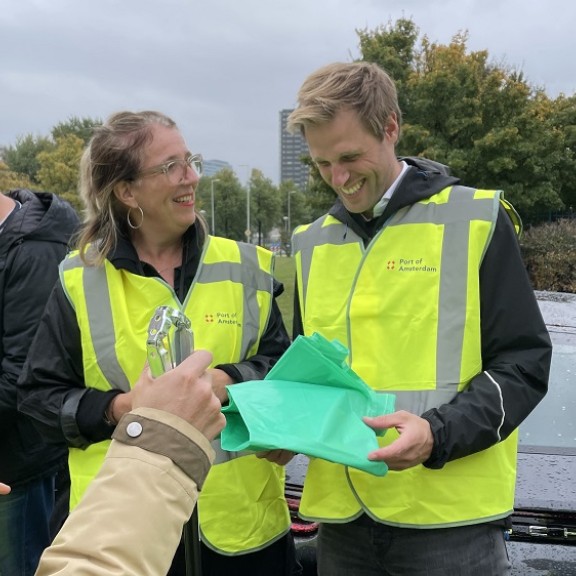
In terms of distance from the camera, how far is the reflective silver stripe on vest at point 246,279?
2.20 meters

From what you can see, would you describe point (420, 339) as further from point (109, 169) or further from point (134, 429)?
point (109, 169)

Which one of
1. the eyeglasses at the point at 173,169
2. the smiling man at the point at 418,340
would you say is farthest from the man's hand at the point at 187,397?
the eyeglasses at the point at 173,169

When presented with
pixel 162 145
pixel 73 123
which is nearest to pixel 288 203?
pixel 73 123

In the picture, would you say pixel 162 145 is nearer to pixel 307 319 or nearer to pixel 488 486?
pixel 307 319

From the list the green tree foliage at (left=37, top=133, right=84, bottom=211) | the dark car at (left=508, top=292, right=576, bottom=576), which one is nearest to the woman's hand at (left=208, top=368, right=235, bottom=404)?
the dark car at (left=508, top=292, right=576, bottom=576)

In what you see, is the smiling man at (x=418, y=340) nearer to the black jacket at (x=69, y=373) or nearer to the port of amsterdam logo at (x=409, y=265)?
the port of amsterdam logo at (x=409, y=265)

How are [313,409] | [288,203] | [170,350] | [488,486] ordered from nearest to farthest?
[170,350] < [313,409] < [488,486] < [288,203]

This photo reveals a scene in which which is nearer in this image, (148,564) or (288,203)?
(148,564)

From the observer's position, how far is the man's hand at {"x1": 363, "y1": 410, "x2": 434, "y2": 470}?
165 centimetres

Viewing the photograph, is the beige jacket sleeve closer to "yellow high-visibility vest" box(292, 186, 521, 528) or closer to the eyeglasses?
"yellow high-visibility vest" box(292, 186, 521, 528)

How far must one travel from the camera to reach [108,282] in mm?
A: 2127

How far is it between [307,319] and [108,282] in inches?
25.4

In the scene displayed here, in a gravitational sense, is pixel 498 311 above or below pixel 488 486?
above

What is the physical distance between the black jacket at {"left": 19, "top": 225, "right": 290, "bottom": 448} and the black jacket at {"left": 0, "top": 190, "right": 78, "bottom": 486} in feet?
1.19
